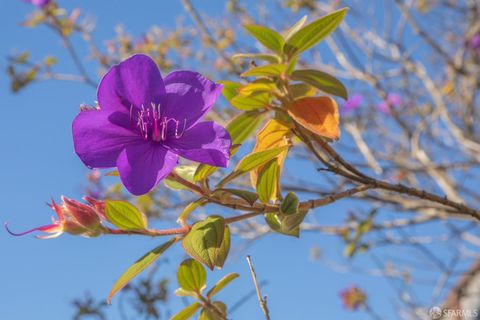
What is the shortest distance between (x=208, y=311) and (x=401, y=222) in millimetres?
1493

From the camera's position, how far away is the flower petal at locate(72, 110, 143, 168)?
70 centimetres

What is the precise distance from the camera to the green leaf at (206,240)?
26.7 inches

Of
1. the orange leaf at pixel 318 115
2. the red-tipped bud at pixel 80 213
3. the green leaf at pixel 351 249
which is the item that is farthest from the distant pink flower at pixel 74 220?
the green leaf at pixel 351 249

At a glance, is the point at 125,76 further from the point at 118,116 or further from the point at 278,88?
the point at 278,88

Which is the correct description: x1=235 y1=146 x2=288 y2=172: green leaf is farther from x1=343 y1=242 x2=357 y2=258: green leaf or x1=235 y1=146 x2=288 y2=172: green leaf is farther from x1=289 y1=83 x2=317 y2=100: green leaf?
x1=343 y1=242 x2=357 y2=258: green leaf

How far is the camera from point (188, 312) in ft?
2.79

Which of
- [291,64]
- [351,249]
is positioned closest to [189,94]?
[291,64]

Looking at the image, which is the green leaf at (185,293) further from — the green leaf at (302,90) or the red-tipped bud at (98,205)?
the green leaf at (302,90)

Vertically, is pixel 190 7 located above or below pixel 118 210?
above

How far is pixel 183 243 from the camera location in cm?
70

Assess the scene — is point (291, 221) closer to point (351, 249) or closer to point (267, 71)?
point (267, 71)

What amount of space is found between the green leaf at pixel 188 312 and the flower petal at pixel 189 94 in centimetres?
29

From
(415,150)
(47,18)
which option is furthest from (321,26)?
(47,18)

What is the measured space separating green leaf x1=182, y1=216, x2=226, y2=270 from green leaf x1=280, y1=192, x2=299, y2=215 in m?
0.09
